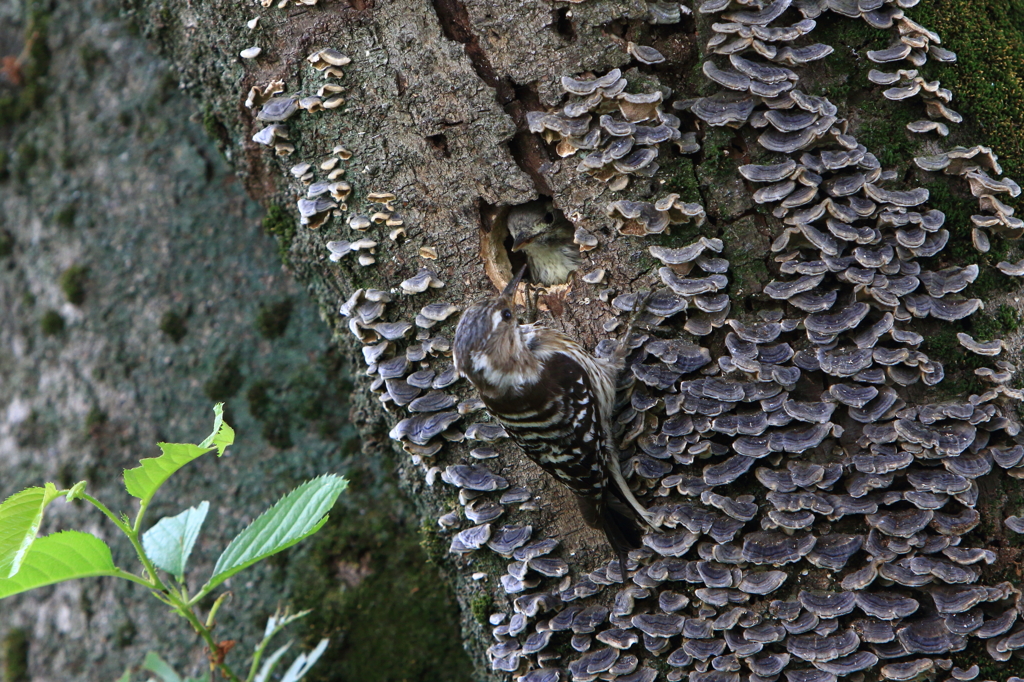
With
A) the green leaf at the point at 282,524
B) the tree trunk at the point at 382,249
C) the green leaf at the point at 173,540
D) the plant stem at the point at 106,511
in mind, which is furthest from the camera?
the tree trunk at the point at 382,249

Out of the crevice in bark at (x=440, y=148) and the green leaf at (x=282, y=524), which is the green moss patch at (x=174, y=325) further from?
the green leaf at (x=282, y=524)

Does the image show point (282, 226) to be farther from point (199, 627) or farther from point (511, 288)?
point (199, 627)

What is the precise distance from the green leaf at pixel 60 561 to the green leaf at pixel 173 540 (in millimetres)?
361

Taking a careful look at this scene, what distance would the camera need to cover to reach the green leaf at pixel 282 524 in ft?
6.16

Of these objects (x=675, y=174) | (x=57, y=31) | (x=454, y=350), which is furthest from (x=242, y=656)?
(x=57, y=31)

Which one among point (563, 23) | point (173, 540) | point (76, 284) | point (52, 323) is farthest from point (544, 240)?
point (52, 323)

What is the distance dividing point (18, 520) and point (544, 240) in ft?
7.17

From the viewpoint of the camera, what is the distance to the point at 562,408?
2.83m

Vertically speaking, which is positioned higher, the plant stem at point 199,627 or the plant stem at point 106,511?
the plant stem at point 106,511

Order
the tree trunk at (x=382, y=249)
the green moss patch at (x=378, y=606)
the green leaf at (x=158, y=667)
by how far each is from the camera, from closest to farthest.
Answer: the green leaf at (x=158, y=667) < the tree trunk at (x=382, y=249) < the green moss patch at (x=378, y=606)

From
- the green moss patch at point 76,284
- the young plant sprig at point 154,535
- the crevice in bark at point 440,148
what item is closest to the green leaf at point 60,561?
the young plant sprig at point 154,535

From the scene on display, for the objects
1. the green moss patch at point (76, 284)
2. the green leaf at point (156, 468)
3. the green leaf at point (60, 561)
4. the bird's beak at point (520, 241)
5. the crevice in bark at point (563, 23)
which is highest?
the crevice in bark at point (563, 23)

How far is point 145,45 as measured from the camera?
13.0 feet

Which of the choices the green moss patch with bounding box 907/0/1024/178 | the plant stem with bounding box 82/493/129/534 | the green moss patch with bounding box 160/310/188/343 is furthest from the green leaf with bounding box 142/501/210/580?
the green moss patch with bounding box 907/0/1024/178
